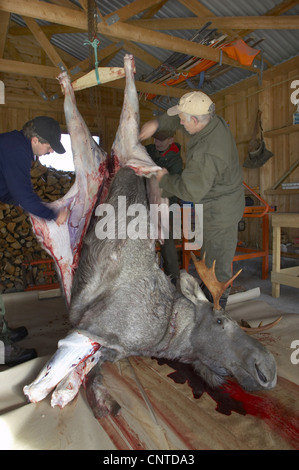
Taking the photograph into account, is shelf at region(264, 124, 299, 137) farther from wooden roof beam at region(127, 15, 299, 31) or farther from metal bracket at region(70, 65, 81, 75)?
metal bracket at region(70, 65, 81, 75)

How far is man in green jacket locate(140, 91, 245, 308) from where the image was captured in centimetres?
246

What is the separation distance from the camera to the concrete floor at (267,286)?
4344 millimetres

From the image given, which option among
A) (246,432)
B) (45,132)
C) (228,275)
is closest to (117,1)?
(45,132)

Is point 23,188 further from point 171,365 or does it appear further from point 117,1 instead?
point 117,1

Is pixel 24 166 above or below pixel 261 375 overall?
above

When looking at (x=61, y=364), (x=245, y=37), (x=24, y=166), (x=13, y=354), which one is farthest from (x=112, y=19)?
(x=61, y=364)

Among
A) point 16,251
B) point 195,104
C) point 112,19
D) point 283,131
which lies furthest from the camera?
point 283,131

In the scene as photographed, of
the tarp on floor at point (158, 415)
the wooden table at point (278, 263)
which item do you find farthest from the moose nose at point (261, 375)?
the wooden table at point (278, 263)

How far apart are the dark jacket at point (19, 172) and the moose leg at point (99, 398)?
4.27ft

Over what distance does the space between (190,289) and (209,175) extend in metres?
0.92

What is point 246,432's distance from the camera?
1690 millimetres

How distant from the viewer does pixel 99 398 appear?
190 cm

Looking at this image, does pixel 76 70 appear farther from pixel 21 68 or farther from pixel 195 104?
pixel 195 104
